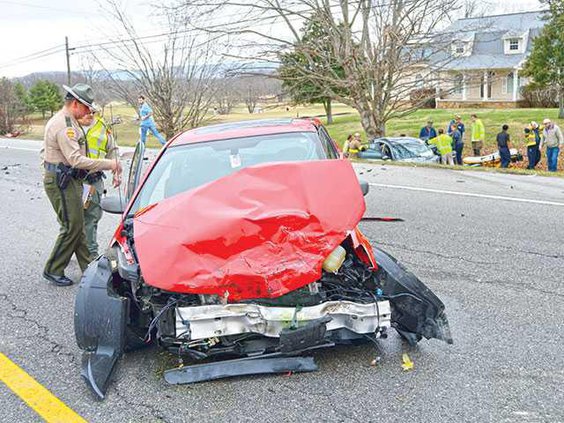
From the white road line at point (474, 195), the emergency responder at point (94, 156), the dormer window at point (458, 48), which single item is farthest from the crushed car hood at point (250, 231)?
the dormer window at point (458, 48)

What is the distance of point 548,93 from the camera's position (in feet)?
123

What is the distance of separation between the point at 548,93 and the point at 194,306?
38763 millimetres

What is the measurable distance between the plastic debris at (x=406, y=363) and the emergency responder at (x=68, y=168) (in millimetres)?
3217

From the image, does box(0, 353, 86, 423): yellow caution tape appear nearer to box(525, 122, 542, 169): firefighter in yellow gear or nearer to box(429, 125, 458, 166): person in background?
box(429, 125, 458, 166): person in background

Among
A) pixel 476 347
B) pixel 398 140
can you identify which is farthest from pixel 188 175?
pixel 398 140

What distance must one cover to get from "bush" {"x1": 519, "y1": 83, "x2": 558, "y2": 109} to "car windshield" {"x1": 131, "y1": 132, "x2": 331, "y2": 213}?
3367cm

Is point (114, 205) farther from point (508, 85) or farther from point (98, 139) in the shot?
point (508, 85)

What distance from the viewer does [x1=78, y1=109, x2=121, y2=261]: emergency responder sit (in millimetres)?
5902

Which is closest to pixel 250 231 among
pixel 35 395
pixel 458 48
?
pixel 35 395

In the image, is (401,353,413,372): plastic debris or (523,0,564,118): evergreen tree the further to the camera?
(523,0,564,118): evergreen tree

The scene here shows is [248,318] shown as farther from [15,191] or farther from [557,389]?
[15,191]

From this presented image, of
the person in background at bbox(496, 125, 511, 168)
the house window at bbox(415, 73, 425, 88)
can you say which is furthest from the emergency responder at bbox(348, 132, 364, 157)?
the house window at bbox(415, 73, 425, 88)

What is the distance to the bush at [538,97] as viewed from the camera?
36.9 meters

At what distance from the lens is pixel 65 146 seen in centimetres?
548
